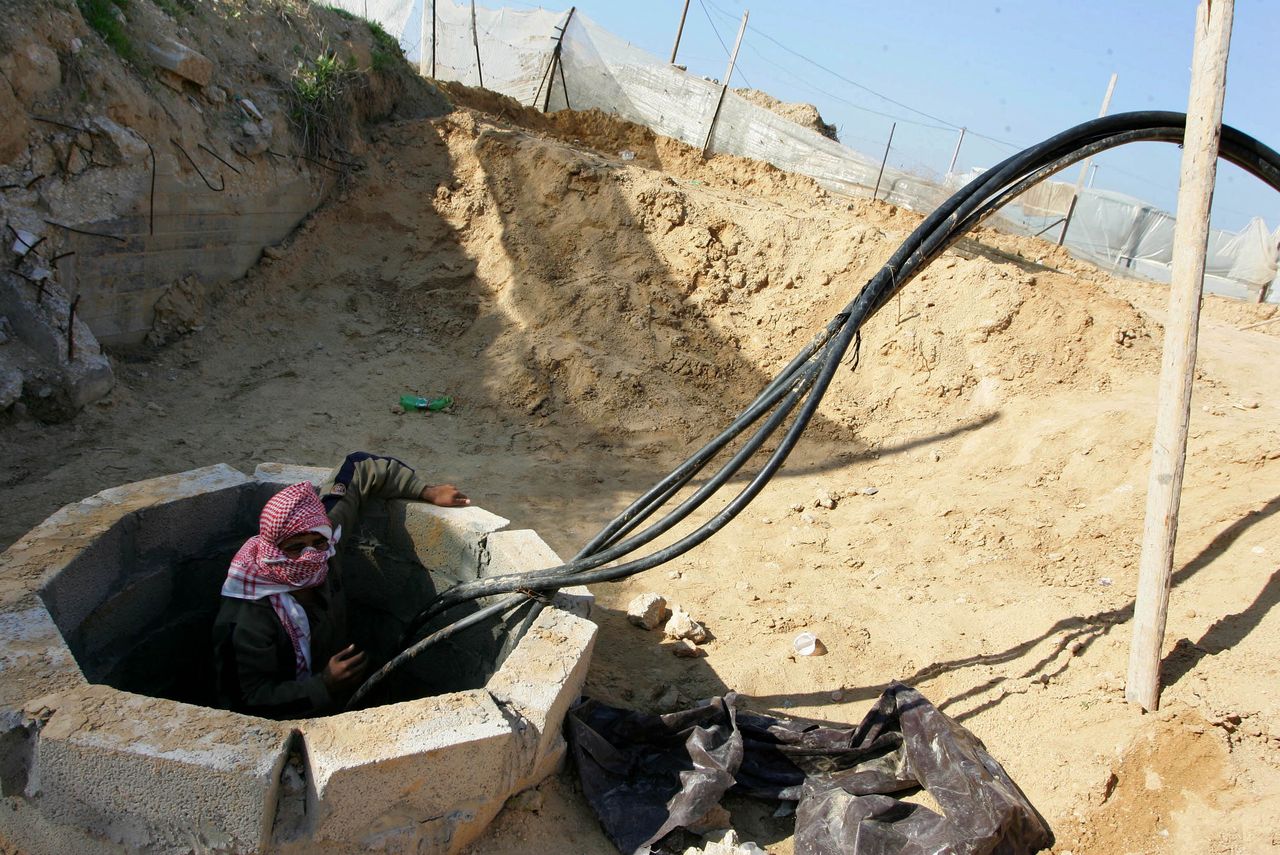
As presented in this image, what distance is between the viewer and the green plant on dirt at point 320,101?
732 centimetres

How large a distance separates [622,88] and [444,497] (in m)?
10.6

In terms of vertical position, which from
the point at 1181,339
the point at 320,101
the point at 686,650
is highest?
the point at 320,101

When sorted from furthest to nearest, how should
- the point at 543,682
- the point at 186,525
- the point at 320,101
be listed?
the point at 320,101 → the point at 186,525 → the point at 543,682

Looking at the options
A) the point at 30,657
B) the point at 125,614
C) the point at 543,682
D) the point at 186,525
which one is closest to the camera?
the point at 30,657

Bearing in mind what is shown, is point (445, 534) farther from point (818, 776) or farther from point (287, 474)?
point (818, 776)

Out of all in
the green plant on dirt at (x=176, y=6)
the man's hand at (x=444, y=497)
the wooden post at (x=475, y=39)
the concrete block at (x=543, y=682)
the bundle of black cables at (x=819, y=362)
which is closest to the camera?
the concrete block at (x=543, y=682)

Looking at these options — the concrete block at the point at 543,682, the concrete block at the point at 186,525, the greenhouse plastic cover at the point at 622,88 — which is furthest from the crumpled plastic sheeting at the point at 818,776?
the greenhouse plastic cover at the point at 622,88

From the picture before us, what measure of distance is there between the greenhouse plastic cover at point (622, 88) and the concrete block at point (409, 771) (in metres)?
10.8

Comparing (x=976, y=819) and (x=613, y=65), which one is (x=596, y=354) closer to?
(x=976, y=819)

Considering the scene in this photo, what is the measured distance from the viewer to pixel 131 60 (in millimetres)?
6000

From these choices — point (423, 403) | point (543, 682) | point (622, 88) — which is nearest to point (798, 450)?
point (423, 403)

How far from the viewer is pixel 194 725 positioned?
7.01 ft

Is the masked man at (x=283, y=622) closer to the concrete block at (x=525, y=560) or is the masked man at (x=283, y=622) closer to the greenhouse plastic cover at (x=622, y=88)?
the concrete block at (x=525, y=560)

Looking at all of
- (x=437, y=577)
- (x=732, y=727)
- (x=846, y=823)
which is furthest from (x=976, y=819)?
(x=437, y=577)
